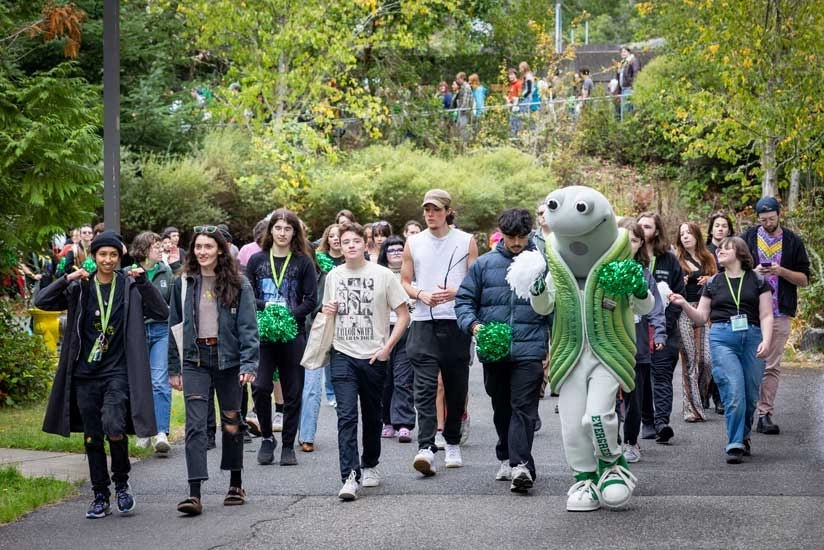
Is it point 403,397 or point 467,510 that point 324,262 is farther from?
point 467,510

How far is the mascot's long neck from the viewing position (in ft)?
28.9

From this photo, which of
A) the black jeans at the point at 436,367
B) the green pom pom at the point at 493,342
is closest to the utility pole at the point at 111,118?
the black jeans at the point at 436,367

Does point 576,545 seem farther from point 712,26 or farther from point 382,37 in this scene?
point 382,37

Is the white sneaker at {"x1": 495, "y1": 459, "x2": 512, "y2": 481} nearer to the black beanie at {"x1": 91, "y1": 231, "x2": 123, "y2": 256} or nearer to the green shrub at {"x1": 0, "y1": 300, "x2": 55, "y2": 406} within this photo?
the black beanie at {"x1": 91, "y1": 231, "x2": 123, "y2": 256}

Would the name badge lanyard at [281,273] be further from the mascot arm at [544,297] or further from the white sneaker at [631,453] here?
the white sneaker at [631,453]

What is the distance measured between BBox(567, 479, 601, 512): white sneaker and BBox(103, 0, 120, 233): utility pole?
4614 mm

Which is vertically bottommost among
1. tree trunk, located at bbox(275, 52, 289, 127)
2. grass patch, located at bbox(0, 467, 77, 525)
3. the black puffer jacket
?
grass patch, located at bbox(0, 467, 77, 525)

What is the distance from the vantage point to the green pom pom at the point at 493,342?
29.5 feet

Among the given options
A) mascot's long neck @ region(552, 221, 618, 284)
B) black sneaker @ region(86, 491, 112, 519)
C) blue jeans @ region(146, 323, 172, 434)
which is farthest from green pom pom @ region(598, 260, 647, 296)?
blue jeans @ region(146, 323, 172, 434)

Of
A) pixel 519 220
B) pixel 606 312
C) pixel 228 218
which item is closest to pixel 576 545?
pixel 606 312

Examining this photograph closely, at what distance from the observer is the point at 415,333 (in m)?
10.2

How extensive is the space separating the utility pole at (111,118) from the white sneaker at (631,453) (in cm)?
454

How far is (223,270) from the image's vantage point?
9.12 metres

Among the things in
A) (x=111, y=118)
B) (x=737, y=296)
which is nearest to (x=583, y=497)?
(x=737, y=296)
